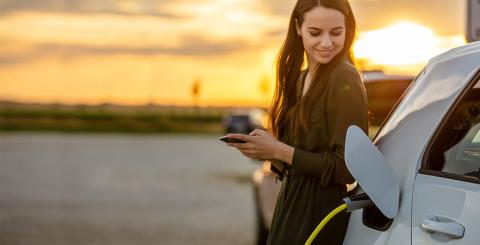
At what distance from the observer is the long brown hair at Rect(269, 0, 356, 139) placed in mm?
3451

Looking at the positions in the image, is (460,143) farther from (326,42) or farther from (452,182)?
(326,42)

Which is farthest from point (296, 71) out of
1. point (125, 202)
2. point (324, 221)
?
A: point (125, 202)

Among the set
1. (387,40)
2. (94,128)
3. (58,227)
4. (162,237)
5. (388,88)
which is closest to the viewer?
(387,40)

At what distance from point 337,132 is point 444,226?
0.59m

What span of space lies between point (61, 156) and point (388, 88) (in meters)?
25.1

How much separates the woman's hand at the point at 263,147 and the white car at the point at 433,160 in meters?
0.30

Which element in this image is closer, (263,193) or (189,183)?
(263,193)

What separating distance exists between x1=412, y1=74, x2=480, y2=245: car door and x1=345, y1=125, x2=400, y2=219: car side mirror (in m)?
0.07

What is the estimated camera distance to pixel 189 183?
20016 mm

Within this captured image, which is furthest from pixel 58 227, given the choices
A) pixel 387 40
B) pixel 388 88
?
pixel 387 40

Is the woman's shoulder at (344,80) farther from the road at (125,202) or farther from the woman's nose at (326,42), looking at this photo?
the road at (125,202)

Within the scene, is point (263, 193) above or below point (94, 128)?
above

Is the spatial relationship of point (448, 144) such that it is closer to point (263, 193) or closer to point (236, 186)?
point (263, 193)

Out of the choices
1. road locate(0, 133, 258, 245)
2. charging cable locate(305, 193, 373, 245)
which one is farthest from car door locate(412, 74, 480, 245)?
road locate(0, 133, 258, 245)
